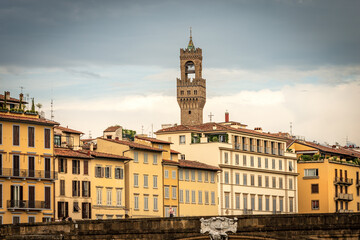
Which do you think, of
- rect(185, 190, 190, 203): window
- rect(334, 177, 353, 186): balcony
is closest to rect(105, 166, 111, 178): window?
rect(185, 190, 190, 203): window

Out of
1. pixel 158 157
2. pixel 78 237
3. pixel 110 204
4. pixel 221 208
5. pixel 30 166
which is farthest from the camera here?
pixel 221 208

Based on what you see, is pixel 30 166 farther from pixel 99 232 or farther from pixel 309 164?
pixel 309 164

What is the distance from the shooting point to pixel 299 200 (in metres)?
144

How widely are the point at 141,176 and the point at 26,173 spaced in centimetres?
1850

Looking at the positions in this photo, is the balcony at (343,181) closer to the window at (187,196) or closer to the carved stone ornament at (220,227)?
the window at (187,196)

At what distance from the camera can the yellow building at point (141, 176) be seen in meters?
110

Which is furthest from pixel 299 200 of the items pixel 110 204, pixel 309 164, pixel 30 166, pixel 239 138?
pixel 30 166

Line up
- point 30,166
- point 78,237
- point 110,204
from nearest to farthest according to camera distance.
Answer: point 78,237, point 30,166, point 110,204

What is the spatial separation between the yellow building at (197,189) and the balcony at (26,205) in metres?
23.9

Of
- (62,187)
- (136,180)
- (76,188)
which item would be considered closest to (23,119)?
(62,187)

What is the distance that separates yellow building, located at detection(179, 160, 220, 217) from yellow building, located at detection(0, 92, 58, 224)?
22.5 meters

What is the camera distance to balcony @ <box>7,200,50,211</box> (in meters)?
93.3

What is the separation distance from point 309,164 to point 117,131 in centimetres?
2842

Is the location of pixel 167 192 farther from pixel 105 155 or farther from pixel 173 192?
Result: pixel 105 155
